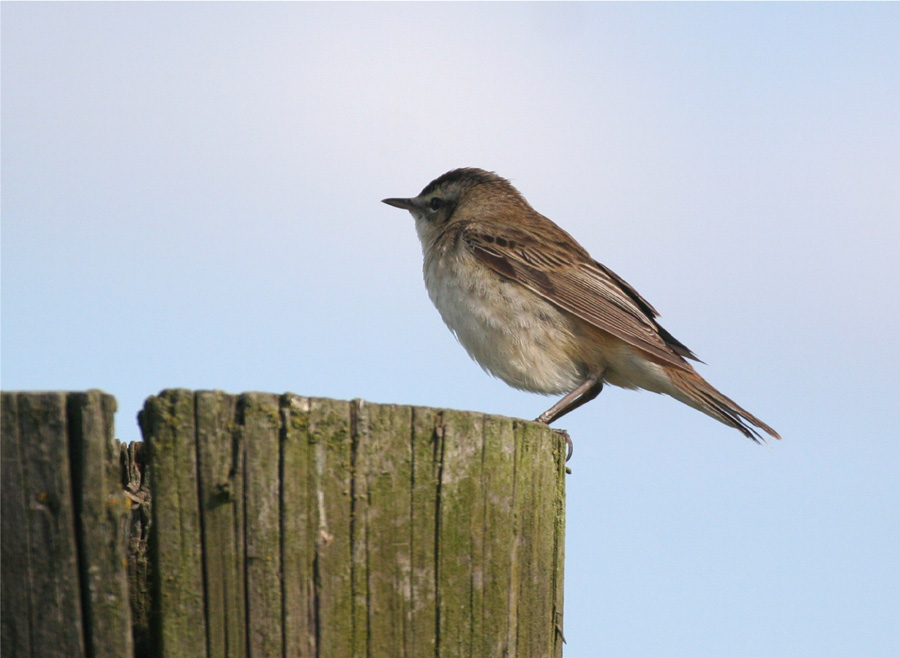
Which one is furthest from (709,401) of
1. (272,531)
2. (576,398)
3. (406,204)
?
(272,531)

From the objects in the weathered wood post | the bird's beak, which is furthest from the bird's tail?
the weathered wood post

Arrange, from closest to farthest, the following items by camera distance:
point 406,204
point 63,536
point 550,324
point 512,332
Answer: point 63,536 → point 512,332 → point 550,324 → point 406,204

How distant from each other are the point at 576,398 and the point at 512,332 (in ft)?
2.83

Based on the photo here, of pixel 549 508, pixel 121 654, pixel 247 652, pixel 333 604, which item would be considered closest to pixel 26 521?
pixel 121 654

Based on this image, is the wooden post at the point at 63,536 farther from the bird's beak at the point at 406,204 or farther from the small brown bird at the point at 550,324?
the bird's beak at the point at 406,204

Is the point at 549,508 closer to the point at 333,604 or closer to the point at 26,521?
the point at 333,604

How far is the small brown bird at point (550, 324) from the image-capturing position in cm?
679

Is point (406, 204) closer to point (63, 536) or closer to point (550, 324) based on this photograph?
point (550, 324)

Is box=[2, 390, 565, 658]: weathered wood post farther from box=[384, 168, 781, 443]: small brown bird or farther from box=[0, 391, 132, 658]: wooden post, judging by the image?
box=[384, 168, 781, 443]: small brown bird

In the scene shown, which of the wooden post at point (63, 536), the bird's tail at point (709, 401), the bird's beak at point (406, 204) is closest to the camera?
the wooden post at point (63, 536)

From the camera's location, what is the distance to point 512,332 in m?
6.73

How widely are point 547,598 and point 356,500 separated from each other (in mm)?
875

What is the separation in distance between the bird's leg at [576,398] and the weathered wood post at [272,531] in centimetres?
397

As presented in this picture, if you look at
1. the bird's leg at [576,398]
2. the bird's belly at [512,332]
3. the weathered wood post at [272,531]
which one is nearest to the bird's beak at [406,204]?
the bird's belly at [512,332]
